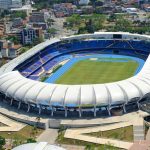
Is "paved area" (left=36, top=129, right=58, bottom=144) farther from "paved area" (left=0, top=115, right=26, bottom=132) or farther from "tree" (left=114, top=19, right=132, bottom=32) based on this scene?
"tree" (left=114, top=19, right=132, bottom=32)

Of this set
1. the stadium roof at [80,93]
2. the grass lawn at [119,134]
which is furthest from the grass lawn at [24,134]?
the grass lawn at [119,134]

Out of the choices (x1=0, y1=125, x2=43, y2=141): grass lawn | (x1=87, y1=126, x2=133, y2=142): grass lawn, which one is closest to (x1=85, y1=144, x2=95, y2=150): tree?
(x1=87, y1=126, x2=133, y2=142): grass lawn

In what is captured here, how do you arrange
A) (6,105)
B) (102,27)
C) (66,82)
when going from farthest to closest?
1. (102,27)
2. (66,82)
3. (6,105)

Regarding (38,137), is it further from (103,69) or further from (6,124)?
(103,69)

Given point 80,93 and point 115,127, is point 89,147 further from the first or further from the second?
point 80,93

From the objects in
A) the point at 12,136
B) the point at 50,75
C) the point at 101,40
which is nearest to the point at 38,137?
the point at 12,136

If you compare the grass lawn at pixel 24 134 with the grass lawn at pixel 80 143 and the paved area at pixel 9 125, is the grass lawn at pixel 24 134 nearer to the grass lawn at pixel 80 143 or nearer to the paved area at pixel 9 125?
the paved area at pixel 9 125

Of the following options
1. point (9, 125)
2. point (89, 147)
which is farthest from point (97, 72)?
point (89, 147)
